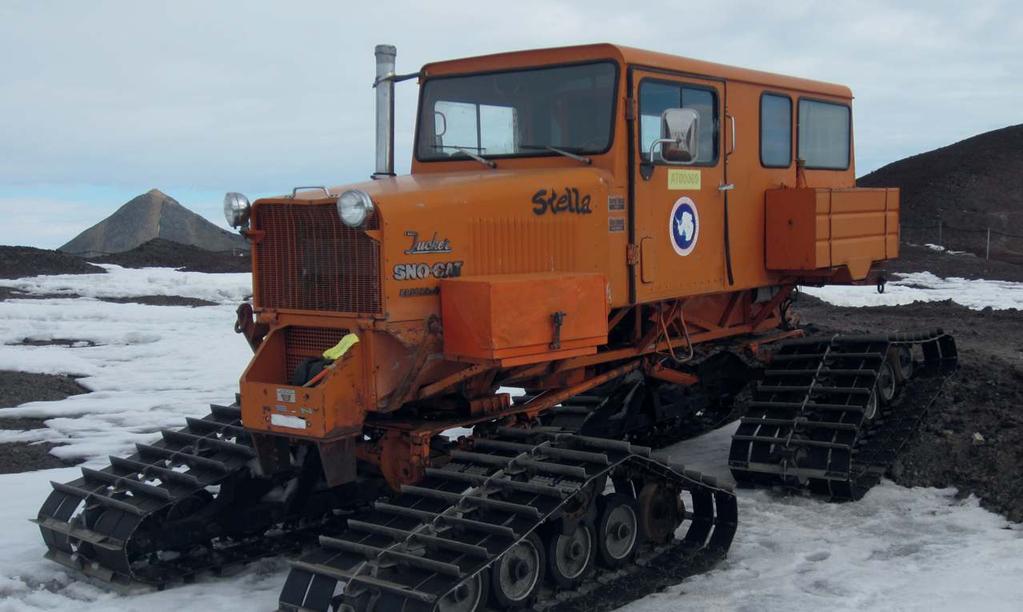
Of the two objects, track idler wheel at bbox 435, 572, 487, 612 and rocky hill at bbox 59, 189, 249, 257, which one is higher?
rocky hill at bbox 59, 189, 249, 257

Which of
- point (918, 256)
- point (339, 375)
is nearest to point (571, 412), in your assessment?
point (339, 375)

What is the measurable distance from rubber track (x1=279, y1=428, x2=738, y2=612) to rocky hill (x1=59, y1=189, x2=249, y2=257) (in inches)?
1884

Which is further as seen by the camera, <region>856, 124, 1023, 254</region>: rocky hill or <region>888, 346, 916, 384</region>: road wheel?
<region>856, 124, 1023, 254</region>: rocky hill

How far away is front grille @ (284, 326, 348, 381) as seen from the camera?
666 centimetres

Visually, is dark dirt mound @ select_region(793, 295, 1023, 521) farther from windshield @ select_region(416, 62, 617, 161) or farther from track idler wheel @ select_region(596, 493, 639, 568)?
windshield @ select_region(416, 62, 617, 161)

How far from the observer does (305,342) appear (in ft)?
22.4

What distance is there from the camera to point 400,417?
274 inches

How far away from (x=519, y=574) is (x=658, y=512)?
1.47 meters

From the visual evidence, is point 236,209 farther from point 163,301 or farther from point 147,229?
point 147,229

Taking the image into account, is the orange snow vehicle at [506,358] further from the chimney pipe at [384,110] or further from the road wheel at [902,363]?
the road wheel at [902,363]

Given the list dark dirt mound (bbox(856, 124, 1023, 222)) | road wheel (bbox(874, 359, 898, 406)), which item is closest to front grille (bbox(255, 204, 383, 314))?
road wheel (bbox(874, 359, 898, 406))

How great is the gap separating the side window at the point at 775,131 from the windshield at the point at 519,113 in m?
2.21

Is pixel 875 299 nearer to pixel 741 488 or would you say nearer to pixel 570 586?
pixel 741 488

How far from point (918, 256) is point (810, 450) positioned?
25.1m
